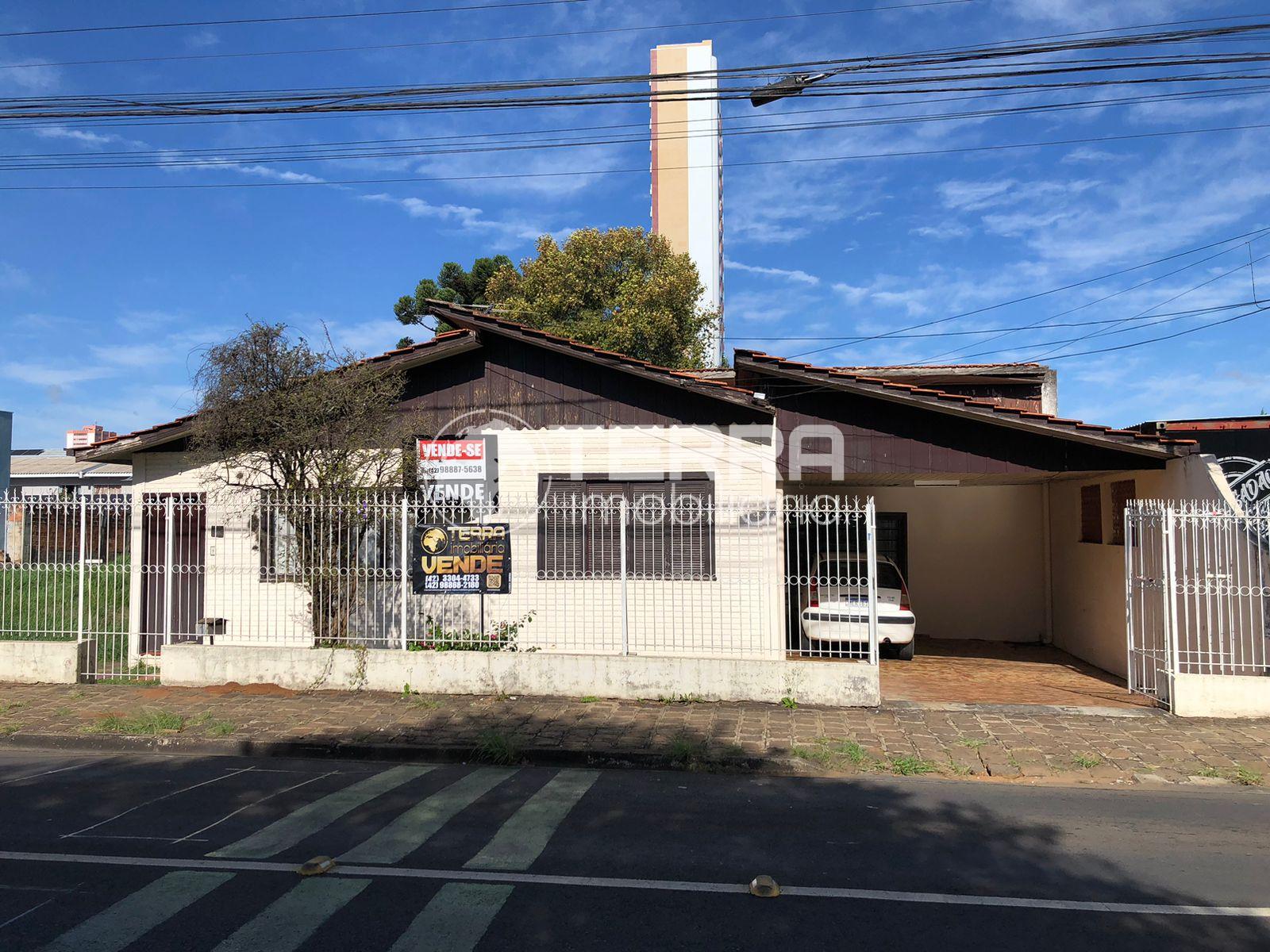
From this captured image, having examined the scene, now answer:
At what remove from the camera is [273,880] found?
4492mm

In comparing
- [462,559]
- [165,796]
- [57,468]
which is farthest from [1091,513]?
[57,468]

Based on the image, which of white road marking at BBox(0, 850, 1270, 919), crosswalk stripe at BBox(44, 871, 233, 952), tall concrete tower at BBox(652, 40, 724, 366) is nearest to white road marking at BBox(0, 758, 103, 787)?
white road marking at BBox(0, 850, 1270, 919)

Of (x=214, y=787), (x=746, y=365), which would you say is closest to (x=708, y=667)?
(x=746, y=365)

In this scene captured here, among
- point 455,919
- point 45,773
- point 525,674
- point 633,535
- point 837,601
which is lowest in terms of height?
point 45,773

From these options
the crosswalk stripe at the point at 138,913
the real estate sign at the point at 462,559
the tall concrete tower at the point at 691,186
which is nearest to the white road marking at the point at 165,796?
the crosswalk stripe at the point at 138,913

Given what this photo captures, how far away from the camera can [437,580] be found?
9.71m

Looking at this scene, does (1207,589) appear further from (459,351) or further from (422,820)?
(459,351)

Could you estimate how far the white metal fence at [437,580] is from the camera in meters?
9.59

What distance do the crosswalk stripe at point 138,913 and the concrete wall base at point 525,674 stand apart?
4782mm

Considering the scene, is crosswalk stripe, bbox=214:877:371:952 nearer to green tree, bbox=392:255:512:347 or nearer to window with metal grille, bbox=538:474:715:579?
window with metal grille, bbox=538:474:715:579

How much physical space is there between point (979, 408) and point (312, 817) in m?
8.39

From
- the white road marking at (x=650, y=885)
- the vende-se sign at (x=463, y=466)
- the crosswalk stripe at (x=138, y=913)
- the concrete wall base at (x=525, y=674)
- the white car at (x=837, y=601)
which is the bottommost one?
the white road marking at (x=650, y=885)

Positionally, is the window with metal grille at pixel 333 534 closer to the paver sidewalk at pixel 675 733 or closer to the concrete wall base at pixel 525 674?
the concrete wall base at pixel 525 674

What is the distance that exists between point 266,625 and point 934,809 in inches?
339
